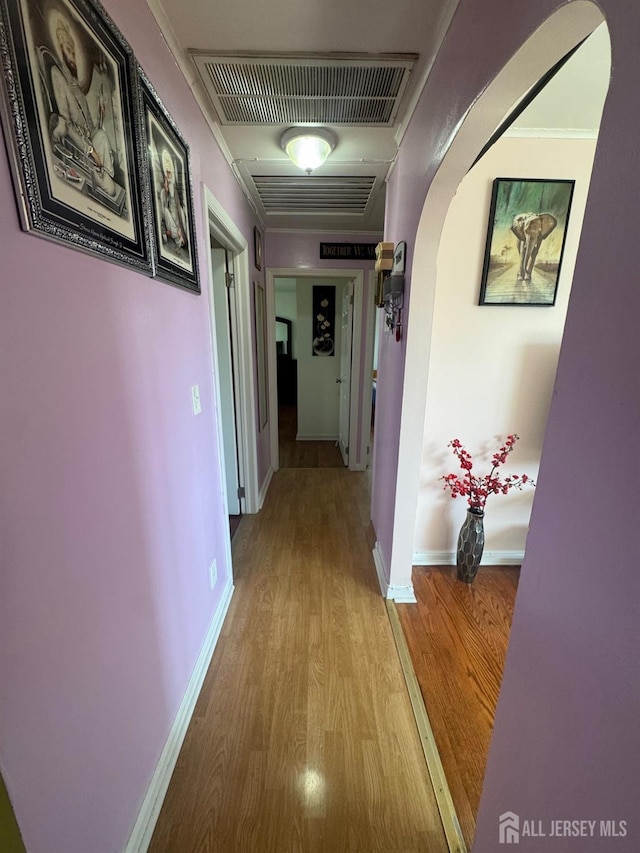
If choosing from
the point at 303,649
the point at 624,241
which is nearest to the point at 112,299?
the point at 624,241

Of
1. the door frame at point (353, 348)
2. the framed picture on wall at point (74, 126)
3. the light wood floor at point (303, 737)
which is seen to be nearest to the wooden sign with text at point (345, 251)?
the door frame at point (353, 348)

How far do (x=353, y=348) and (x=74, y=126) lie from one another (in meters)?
2.85

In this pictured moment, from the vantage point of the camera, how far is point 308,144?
1629mm

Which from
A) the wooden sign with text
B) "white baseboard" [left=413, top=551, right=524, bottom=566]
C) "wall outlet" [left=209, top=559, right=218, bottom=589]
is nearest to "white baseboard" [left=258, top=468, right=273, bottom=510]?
"wall outlet" [left=209, top=559, right=218, bottom=589]

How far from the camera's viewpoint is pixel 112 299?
86 cm

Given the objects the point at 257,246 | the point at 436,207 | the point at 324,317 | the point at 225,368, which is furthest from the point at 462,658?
the point at 324,317

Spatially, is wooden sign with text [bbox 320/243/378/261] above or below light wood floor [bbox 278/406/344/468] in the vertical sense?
above

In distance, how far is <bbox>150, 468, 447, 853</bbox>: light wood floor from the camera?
1032mm

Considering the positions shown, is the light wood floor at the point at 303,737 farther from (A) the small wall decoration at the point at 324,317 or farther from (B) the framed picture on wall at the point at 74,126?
(A) the small wall decoration at the point at 324,317

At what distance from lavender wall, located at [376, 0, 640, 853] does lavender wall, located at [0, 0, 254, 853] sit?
933mm

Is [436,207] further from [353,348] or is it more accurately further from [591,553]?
[353,348]

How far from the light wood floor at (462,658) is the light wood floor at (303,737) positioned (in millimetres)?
103

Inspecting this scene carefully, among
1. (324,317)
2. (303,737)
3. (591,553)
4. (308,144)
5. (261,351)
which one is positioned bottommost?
(303,737)

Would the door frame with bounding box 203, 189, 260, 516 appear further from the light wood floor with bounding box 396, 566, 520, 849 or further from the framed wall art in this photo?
the light wood floor with bounding box 396, 566, 520, 849
